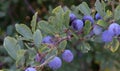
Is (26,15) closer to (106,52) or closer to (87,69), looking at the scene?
(106,52)

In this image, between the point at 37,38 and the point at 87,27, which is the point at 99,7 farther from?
the point at 37,38

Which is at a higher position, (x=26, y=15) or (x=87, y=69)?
(x=26, y=15)

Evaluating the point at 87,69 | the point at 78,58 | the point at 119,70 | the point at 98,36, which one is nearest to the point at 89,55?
the point at 78,58

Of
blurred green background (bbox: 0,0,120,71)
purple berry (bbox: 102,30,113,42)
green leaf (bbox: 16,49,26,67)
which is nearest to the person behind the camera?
green leaf (bbox: 16,49,26,67)

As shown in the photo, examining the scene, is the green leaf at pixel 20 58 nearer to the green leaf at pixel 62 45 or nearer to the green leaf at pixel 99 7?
the green leaf at pixel 62 45

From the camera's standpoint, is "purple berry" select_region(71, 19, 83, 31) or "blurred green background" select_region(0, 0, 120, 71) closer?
"purple berry" select_region(71, 19, 83, 31)

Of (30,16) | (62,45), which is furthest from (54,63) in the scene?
(30,16)

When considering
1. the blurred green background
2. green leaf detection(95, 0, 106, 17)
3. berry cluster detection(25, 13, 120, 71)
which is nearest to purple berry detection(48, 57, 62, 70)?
berry cluster detection(25, 13, 120, 71)

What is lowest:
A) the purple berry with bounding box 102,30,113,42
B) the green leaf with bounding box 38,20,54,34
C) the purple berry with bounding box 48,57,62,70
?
the purple berry with bounding box 48,57,62,70

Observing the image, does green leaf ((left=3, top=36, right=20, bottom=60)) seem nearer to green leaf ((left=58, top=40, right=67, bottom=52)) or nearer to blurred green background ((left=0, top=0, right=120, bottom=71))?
green leaf ((left=58, top=40, right=67, bottom=52))

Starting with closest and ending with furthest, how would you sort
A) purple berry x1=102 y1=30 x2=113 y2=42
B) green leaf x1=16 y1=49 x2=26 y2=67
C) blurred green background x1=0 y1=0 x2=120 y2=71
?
green leaf x1=16 y1=49 x2=26 y2=67
purple berry x1=102 y1=30 x2=113 y2=42
blurred green background x1=0 y1=0 x2=120 y2=71

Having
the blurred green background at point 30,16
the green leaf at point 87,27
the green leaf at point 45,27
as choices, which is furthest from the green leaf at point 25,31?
the blurred green background at point 30,16
